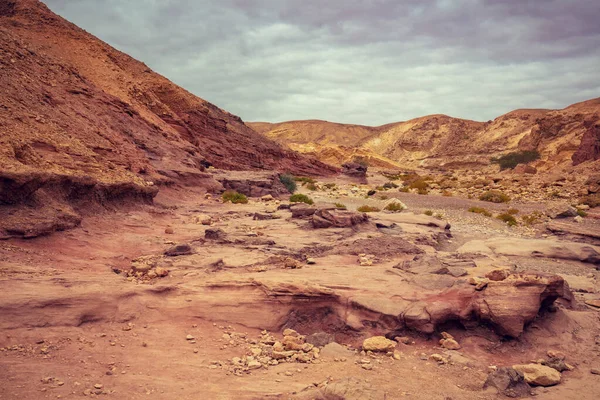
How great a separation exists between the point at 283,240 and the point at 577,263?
7.26m

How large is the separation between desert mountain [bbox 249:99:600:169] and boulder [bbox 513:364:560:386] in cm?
4438

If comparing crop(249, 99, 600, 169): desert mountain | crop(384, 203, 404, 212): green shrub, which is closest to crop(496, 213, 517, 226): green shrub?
crop(384, 203, 404, 212): green shrub

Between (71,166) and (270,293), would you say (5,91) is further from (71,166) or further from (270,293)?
(270,293)

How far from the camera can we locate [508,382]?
484cm

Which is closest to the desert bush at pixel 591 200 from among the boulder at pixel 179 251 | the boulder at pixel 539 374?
the boulder at pixel 539 374

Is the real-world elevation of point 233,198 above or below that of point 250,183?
below

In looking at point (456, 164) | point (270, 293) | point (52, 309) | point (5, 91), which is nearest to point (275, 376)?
point (270, 293)

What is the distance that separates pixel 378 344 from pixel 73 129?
11.2 meters

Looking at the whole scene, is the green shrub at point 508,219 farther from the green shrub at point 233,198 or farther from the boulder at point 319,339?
the boulder at point 319,339

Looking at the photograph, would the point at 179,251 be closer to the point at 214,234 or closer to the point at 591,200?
the point at 214,234

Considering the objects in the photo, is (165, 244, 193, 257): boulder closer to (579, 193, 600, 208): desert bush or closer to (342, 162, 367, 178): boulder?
(579, 193, 600, 208): desert bush

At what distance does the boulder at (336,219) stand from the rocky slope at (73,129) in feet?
16.8

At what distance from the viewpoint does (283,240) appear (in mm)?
9883

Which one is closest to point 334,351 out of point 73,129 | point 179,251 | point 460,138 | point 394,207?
point 179,251
